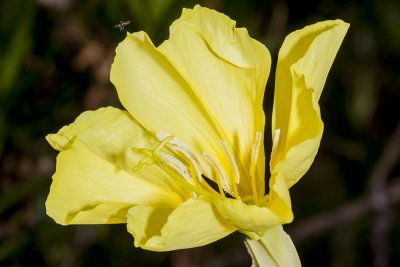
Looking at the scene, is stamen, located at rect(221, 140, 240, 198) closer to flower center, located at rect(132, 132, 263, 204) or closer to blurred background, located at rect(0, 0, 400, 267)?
flower center, located at rect(132, 132, 263, 204)

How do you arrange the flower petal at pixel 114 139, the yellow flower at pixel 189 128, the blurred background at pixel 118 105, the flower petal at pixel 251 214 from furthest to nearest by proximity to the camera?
the blurred background at pixel 118 105, the flower petal at pixel 114 139, the yellow flower at pixel 189 128, the flower petal at pixel 251 214

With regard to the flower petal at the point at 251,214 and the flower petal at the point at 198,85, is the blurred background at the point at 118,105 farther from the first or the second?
the flower petal at the point at 251,214

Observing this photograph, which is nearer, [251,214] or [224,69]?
[251,214]

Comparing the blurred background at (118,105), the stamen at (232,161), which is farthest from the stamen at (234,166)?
the blurred background at (118,105)

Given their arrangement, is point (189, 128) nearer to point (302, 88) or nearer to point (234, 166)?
point (234, 166)

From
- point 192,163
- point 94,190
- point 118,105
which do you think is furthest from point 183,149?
point 118,105

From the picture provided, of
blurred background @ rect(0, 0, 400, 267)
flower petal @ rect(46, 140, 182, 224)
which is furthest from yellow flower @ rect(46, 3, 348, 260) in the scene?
blurred background @ rect(0, 0, 400, 267)

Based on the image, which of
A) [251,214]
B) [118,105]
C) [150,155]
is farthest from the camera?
[118,105]
